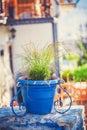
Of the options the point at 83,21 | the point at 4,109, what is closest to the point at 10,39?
the point at 4,109

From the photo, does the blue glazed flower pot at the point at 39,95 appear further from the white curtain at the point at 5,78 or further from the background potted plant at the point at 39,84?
the white curtain at the point at 5,78

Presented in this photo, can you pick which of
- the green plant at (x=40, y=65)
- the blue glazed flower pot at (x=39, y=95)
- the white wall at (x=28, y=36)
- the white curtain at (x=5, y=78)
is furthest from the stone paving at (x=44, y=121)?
the white wall at (x=28, y=36)

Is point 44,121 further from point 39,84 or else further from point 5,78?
point 5,78

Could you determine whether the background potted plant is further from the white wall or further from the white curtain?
the white wall

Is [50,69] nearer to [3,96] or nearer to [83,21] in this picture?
[3,96]

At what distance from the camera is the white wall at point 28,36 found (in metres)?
11.6

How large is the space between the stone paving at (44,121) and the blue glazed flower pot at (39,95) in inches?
3.7

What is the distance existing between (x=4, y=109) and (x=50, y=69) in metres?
0.86

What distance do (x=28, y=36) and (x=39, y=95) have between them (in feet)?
24.6

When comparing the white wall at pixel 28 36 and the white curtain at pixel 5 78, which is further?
the white wall at pixel 28 36

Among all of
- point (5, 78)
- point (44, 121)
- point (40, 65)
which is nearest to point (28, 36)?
point (5, 78)

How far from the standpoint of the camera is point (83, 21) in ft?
123

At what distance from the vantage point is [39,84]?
4.63m

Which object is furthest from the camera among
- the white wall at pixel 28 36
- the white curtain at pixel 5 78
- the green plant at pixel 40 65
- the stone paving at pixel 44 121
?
the white wall at pixel 28 36
